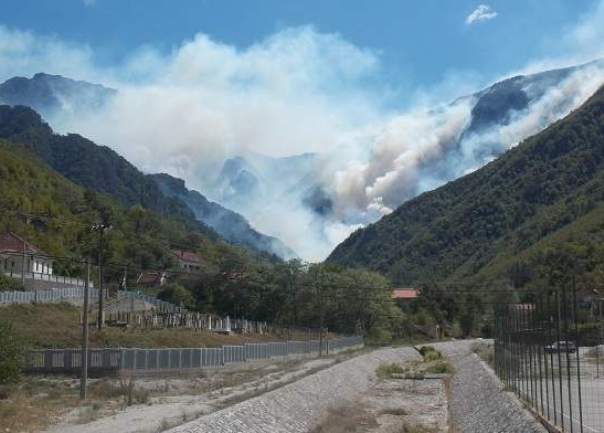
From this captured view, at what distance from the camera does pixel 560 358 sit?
21.9 m

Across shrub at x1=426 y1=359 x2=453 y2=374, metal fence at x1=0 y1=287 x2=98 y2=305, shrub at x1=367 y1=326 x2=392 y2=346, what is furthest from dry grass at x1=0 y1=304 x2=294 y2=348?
shrub at x1=367 y1=326 x2=392 y2=346

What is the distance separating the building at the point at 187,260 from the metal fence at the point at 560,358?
138 m

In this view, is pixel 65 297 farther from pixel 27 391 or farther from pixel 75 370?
pixel 27 391

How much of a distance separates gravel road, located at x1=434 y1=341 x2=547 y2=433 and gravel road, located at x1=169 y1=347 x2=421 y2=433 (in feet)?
24.0

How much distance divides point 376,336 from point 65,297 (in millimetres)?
50784

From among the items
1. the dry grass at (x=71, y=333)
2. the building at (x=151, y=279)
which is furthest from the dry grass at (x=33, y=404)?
the building at (x=151, y=279)

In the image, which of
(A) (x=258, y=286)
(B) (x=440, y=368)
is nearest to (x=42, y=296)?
(B) (x=440, y=368)

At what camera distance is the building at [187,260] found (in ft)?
570

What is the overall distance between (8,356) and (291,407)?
51.1ft

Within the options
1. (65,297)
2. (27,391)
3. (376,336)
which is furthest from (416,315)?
(27,391)

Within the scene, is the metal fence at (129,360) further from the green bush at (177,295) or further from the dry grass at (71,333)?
the green bush at (177,295)

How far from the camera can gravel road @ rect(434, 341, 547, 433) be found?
29.8 meters

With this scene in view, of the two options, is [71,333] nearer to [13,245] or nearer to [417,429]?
[417,429]

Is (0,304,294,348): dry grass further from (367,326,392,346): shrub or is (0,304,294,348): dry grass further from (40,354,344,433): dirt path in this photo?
(367,326,392,346): shrub
